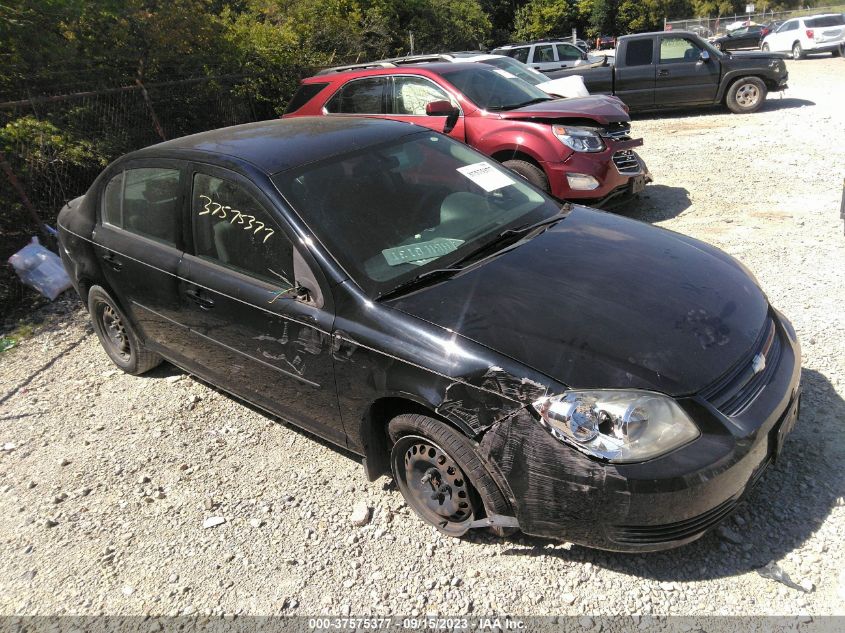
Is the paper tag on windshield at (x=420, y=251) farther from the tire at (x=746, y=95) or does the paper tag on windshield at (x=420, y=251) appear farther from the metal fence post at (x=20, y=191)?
the tire at (x=746, y=95)

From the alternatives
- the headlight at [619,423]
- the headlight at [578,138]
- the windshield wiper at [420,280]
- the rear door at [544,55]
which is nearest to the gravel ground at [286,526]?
the headlight at [619,423]

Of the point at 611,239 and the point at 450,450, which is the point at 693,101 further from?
the point at 450,450

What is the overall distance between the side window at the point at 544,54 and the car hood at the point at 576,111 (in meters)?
13.1

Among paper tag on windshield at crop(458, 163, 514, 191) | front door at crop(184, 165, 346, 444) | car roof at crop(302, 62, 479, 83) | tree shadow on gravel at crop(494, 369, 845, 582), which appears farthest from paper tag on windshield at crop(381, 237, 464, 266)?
car roof at crop(302, 62, 479, 83)

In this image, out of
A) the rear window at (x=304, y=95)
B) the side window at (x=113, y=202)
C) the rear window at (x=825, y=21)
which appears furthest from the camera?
the rear window at (x=825, y=21)

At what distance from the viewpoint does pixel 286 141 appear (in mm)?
3438

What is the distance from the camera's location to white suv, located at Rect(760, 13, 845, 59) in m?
20.6

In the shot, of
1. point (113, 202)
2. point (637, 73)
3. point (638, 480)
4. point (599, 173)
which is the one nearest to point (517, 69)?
point (599, 173)

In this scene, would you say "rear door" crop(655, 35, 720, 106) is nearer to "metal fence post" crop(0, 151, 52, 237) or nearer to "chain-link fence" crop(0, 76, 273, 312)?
"chain-link fence" crop(0, 76, 273, 312)

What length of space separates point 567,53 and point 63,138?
16.0 m

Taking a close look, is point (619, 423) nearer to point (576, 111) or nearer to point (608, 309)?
point (608, 309)

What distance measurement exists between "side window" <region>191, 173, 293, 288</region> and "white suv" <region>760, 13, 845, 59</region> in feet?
80.8

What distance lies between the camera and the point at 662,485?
2141mm

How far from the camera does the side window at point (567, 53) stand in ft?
61.5
